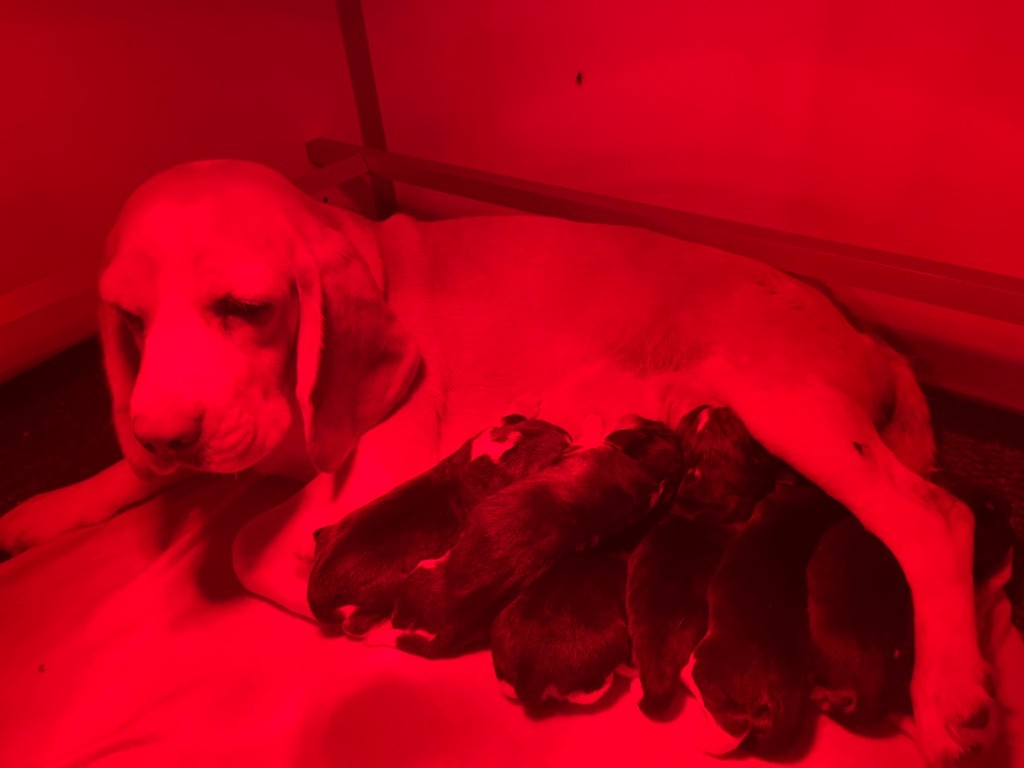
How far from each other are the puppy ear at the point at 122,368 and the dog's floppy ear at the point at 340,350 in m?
0.36

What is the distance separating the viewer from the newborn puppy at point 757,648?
1.23 meters

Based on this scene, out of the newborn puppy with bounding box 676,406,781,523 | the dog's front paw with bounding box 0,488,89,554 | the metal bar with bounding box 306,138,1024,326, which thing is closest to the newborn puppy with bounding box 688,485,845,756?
the newborn puppy with bounding box 676,406,781,523

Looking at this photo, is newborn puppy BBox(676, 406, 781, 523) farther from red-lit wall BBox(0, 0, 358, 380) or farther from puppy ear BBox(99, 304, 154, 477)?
red-lit wall BBox(0, 0, 358, 380)

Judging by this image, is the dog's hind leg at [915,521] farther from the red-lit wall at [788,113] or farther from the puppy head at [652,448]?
the red-lit wall at [788,113]

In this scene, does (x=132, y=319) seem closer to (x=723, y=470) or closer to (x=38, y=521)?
(x=38, y=521)

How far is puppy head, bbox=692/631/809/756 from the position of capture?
1.22 meters

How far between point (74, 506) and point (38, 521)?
0.08 meters

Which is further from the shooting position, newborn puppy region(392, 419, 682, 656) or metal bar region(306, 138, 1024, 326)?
metal bar region(306, 138, 1024, 326)

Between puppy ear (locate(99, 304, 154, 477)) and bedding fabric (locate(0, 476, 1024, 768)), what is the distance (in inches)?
12.1

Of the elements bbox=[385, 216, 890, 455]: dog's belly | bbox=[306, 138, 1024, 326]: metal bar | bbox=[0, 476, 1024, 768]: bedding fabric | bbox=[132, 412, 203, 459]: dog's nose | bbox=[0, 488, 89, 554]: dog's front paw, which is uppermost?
bbox=[132, 412, 203, 459]: dog's nose

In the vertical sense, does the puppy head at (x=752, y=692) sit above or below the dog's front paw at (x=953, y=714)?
above

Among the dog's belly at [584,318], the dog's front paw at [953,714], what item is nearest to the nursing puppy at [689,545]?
the dog's belly at [584,318]

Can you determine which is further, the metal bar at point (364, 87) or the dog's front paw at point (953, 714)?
the metal bar at point (364, 87)

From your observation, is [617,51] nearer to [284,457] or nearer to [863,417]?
[863,417]
